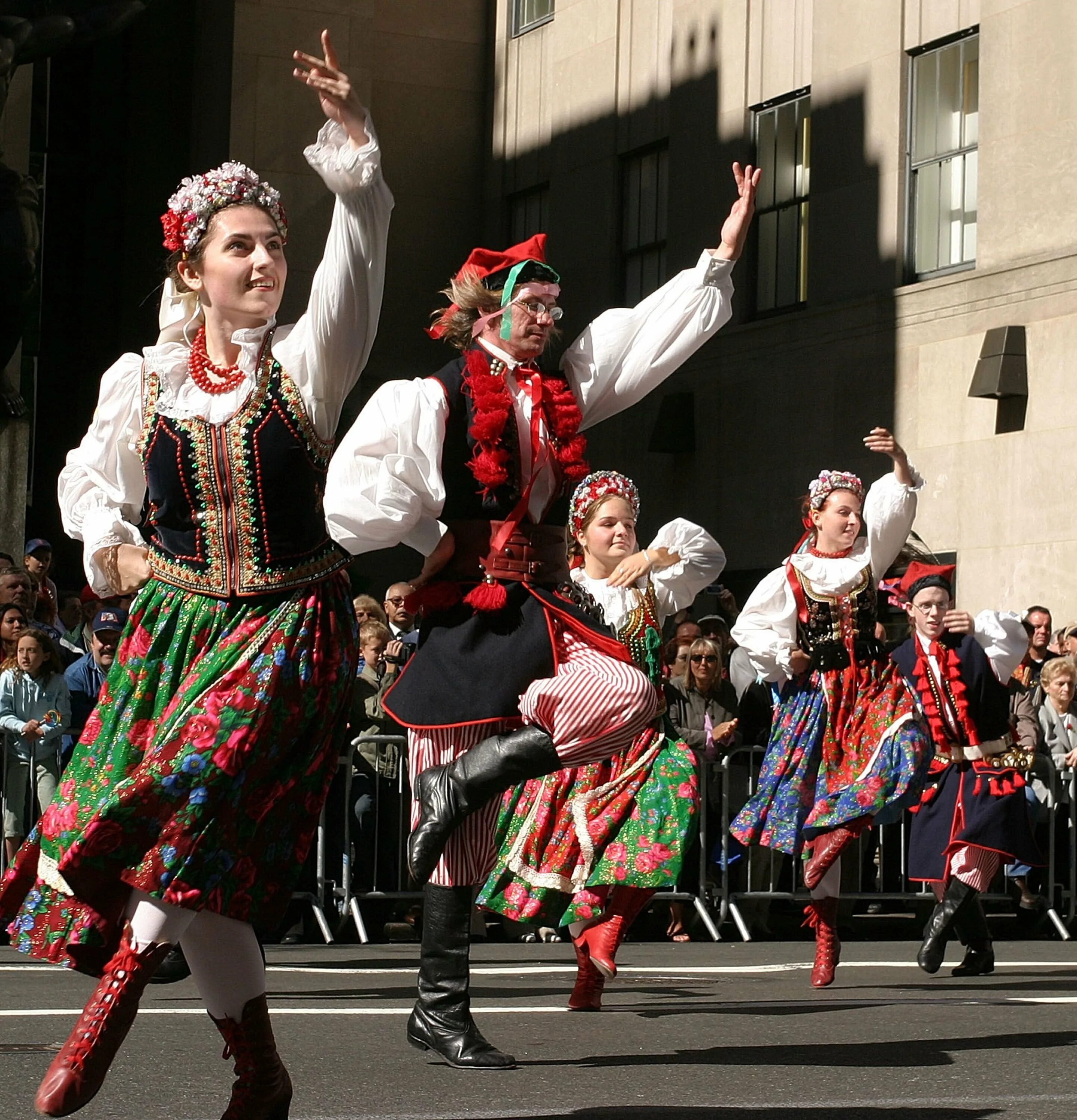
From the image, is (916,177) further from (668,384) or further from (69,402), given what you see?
(69,402)

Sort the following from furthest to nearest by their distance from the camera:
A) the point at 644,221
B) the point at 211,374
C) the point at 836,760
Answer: the point at 644,221, the point at 836,760, the point at 211,374

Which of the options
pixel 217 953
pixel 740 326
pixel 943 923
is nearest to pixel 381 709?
pixel 943 923

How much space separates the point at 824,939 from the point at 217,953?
13.9ft

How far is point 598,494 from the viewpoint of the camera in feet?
26.0

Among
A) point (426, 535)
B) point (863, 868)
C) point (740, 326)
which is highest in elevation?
point (740, 326)

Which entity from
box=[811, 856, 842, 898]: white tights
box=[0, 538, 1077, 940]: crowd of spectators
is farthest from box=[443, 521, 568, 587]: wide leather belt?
box=[0, 538, 1077, 940]: crowd of spectators

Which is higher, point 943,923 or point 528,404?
point 528,404

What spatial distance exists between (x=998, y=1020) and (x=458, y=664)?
2.16m

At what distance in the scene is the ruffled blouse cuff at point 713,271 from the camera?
5.67 m

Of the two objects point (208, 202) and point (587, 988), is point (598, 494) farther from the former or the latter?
point (208, 202)

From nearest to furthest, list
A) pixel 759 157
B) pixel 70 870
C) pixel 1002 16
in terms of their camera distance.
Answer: pixel 70 870
pixel 1002 16
pixel 759 157

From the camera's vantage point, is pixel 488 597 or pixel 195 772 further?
pixel 488 597

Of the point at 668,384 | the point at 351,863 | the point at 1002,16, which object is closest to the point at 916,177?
the point at 1002,16

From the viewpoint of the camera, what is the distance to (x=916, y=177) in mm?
18359
